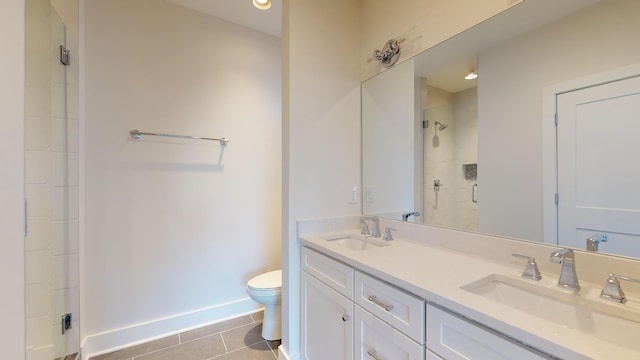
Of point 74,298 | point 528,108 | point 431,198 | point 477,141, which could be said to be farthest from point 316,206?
point 74,298

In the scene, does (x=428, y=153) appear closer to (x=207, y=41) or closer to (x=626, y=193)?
(x=626, y=193)

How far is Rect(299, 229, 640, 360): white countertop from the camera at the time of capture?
0.54 m

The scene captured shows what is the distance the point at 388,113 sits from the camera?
175 centimetres

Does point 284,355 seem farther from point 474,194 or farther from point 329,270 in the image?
point 474,194

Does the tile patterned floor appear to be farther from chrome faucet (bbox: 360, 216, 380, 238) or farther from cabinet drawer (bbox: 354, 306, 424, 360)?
chrome faucet (bbox: 360, 216, 380, 238)

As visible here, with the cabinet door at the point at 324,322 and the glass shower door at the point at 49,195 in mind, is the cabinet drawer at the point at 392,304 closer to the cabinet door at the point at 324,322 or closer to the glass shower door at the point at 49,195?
the cabinet door at the point at 324,322

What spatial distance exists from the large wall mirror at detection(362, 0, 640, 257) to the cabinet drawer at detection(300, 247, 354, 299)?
588 millimetres

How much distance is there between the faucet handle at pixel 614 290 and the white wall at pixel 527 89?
10.3 inches

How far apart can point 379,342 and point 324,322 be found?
1.37 ft

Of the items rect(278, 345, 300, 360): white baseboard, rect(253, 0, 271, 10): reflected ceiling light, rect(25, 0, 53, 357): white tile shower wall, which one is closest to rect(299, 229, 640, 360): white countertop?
rect(278, 345, 300, 360): white baseboard

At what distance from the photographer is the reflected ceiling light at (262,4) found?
1.93 metres

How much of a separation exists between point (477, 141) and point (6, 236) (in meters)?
1.99

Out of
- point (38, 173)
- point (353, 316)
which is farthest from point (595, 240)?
point (38, 173)

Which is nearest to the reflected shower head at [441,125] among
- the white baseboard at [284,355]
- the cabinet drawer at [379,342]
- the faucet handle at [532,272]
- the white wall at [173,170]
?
Result: the faucet handle at [532,272]
